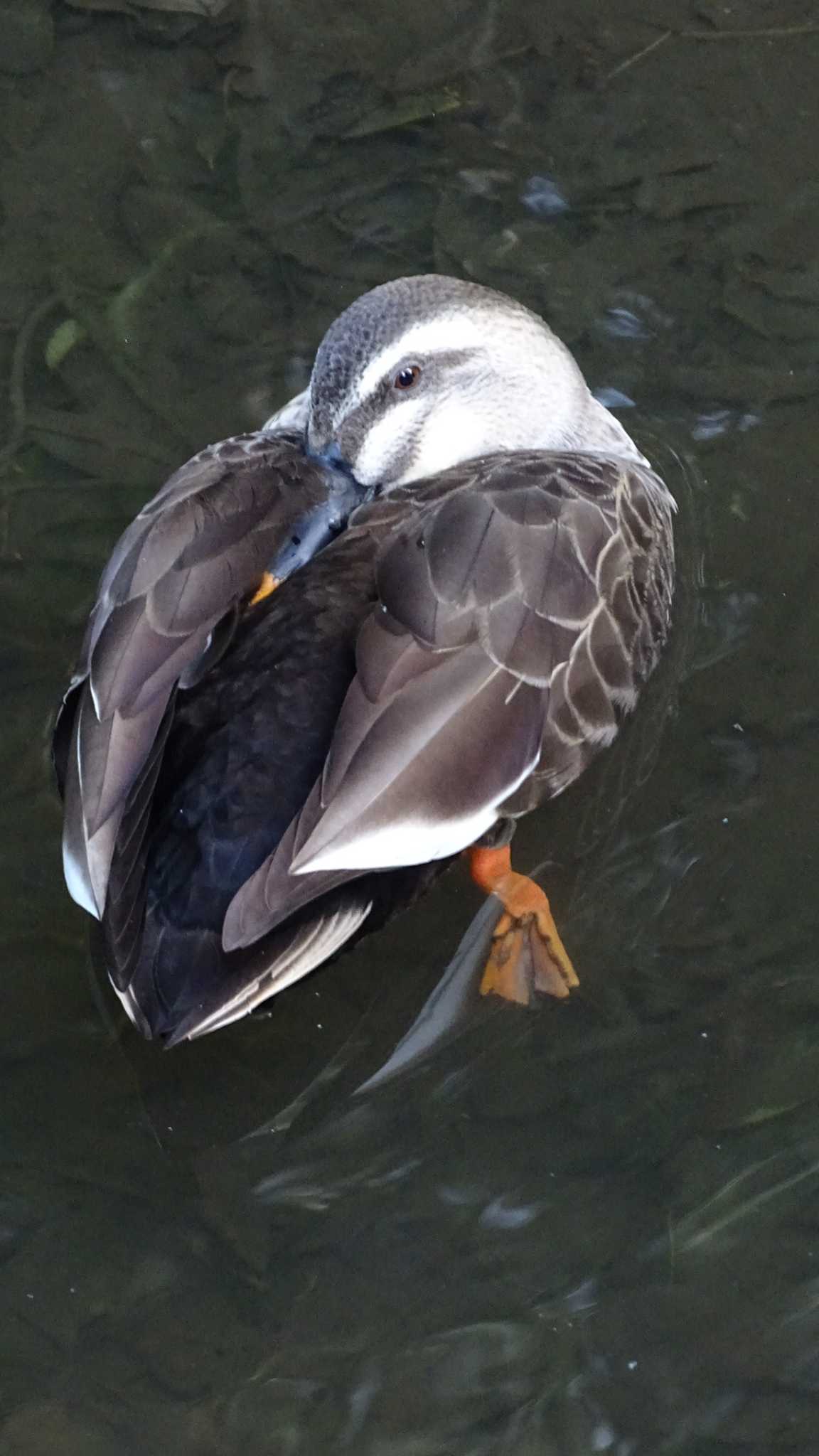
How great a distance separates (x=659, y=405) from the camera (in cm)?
490

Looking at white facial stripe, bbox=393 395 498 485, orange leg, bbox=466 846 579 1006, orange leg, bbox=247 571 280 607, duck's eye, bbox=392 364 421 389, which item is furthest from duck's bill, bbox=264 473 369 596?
orange leg, bbox=466 846 579 1006

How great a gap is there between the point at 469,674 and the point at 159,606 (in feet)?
2.08

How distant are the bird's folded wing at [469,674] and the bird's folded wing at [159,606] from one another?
275mm

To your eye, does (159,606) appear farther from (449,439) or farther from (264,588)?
(449,439)

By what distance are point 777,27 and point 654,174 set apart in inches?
30.7

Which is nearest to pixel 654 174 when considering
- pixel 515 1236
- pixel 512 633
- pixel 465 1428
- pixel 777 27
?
pixel 777 27

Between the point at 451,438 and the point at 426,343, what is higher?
the point at 426,343

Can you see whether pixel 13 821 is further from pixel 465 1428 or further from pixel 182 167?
pixel 182 167

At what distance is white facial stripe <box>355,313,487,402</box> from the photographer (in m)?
4.04

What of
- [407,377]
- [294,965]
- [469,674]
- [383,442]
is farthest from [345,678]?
[407,377]

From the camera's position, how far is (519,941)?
378 cm

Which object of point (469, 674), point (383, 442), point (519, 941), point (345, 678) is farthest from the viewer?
point (383, 442)

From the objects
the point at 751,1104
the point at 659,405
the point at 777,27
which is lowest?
the point at 751,1104

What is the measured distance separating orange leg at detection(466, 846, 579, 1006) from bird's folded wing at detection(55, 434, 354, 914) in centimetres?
77
